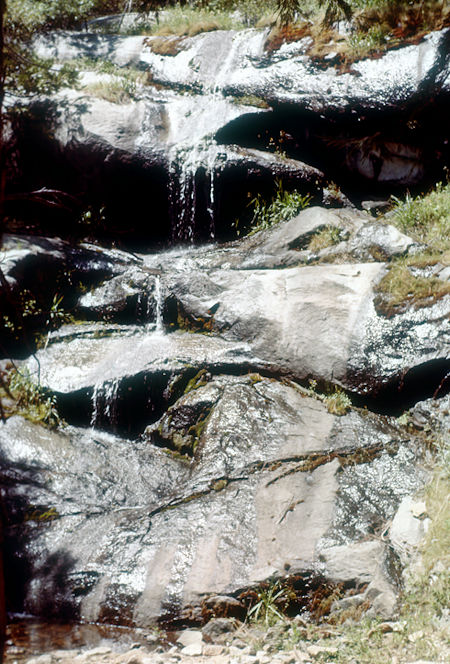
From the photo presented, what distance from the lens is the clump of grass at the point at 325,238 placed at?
752cm

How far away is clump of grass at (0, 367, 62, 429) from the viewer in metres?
5.91

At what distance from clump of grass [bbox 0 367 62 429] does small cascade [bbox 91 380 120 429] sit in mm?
440

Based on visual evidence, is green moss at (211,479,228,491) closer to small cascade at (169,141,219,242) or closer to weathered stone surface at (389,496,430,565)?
weathered stone surface at (389,496,430,565)

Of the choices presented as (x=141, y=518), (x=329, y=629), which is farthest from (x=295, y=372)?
(x=329, y=629)

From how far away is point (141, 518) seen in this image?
4.68 meters

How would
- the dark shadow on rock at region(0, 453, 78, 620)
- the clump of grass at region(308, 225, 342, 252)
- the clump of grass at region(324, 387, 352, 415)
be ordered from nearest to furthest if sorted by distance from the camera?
1. the dark shadow on rock at region(0, 453, 78, 620)
2. the clump of grass at region(324, 387, 352, 415)
3. the clump of grass at region(308, 225, 342, 252)

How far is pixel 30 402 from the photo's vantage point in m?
6.07

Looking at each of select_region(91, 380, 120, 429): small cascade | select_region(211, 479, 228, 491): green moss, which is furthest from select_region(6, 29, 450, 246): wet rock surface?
select_region(211, 479, 228, 491): green moss

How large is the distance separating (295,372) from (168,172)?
4698 mm

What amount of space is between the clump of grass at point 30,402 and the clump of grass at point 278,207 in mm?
4632

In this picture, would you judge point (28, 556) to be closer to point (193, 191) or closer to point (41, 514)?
point (41, 514)

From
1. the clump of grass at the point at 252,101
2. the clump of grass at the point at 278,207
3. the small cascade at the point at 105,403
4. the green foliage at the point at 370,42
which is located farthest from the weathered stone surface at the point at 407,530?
the green foliage at the point at 370,42

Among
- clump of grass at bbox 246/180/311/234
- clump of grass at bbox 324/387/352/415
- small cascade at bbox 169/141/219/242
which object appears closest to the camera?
clump of grass at bbox 324/387/352/415

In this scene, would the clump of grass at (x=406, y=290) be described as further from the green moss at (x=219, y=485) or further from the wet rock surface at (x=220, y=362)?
the green moss at (x=219, y=485)
